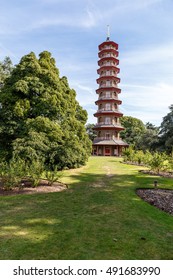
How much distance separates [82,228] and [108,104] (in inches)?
1529

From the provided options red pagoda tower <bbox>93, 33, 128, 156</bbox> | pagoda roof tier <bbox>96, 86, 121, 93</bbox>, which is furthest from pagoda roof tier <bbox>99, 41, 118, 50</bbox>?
pagoda roof tier <bbox>96, 86, 121, 93</bbox>

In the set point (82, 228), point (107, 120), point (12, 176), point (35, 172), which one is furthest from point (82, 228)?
point (107, 120)

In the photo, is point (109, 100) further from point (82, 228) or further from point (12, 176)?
point (82, 228)

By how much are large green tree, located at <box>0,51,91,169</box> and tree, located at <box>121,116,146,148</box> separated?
44.3 meters

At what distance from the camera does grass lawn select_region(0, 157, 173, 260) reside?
12.0 ft

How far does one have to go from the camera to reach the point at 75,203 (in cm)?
693

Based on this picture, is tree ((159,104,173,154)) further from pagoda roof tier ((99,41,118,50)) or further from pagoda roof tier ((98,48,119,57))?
pagoda roof tier ((99,41,118,50))

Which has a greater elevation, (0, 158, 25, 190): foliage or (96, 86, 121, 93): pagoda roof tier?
(96, 86, 121, 93): pagoda roof tier

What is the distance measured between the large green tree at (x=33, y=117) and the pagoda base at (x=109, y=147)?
26.2 meters

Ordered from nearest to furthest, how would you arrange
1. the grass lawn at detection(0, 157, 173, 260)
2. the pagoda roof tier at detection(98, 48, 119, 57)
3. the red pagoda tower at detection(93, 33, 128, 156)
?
the grass lawn at detection(0, 157, 173, 260) < the red pagoda tower at detection(93, 33, 128, 156) < the pagoda roof tier at detection(98, 48, 119, 57)

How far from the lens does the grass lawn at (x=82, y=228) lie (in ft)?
12.0

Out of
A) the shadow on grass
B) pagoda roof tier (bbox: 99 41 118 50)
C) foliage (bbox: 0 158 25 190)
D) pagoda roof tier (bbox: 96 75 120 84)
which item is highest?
pagoda roof tier (bbox: 99 41 118 50)
